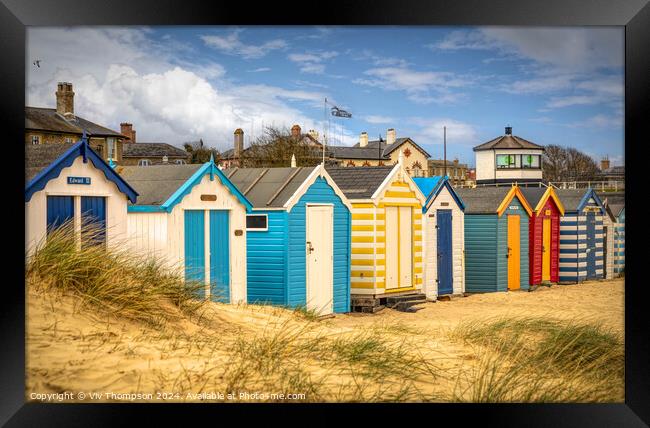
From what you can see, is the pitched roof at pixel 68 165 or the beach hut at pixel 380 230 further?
the beach hut at pixel 380 230

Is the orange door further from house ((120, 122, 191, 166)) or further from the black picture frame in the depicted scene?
the black picture frame

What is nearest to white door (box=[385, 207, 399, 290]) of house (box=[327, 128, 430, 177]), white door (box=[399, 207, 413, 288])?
white door (box=[399, 207, 413, 288])

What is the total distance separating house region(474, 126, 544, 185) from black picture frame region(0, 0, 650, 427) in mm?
22767

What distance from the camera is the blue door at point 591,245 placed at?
76.8 ft

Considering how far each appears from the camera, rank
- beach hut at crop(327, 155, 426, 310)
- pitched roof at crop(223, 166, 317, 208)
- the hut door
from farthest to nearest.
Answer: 1. the hut door
2. beach hut at crop(327, 155, 426, 310)
3. pitched roof at crop(223, 166, 317, 208)

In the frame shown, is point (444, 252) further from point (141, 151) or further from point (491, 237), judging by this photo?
point (141, 151)

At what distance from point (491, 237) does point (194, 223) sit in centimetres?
943

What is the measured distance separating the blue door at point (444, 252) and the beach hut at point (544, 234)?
3.20 metres

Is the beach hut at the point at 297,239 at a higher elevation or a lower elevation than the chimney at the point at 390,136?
lower

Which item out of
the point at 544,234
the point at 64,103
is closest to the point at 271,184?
the point at 64,103

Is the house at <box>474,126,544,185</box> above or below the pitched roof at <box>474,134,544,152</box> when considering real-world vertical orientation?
below

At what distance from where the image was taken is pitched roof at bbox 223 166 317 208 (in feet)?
49.1

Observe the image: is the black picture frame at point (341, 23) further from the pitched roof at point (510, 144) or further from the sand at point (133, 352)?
the pitched roof at point (510, 144)

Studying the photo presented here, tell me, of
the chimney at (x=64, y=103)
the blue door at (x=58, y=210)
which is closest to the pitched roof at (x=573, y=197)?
the chimney at (x=64, y=103)
